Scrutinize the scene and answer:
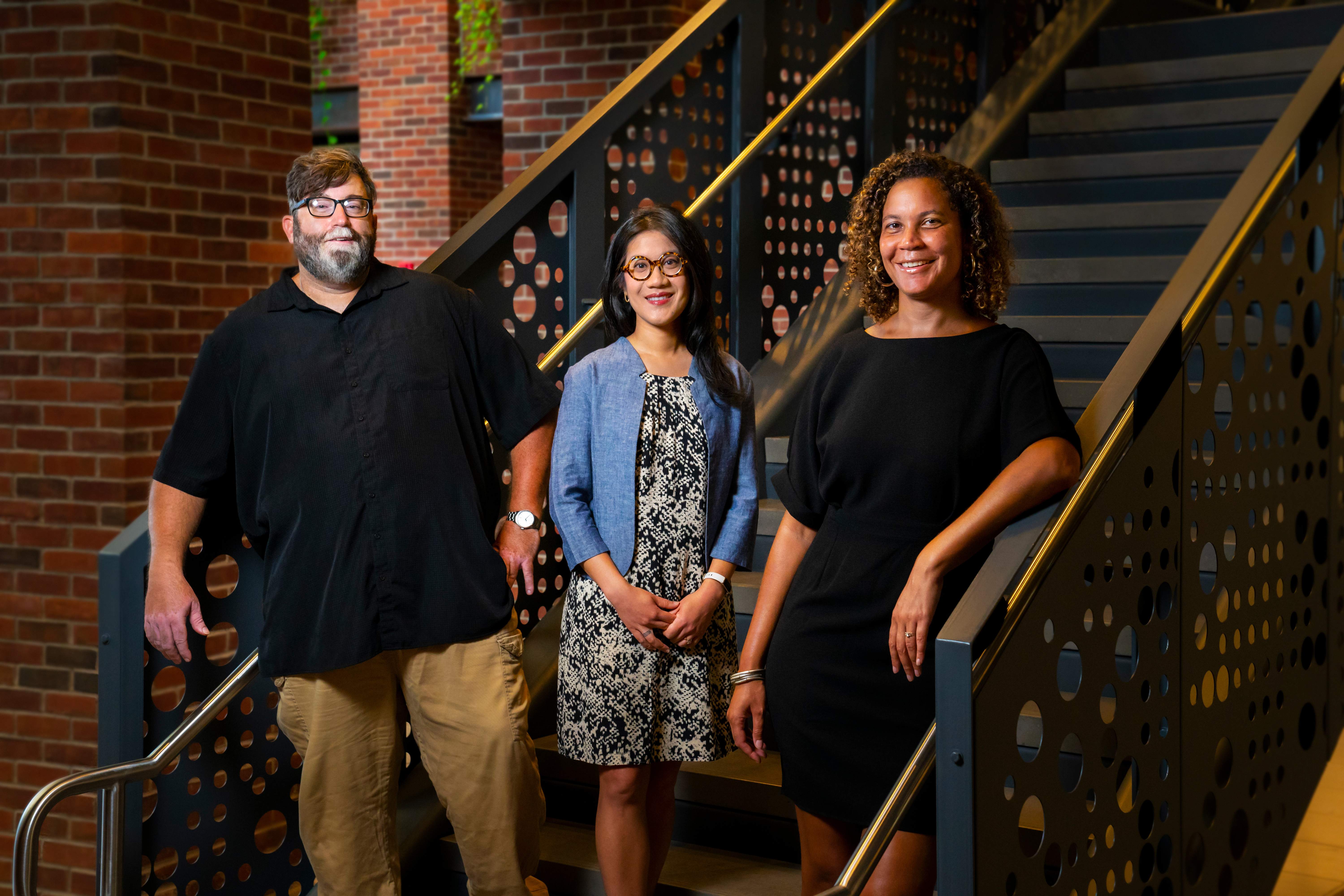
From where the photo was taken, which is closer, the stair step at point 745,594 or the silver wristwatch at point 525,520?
the silver wristwatch at point 525,520

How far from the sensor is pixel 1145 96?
5109mm

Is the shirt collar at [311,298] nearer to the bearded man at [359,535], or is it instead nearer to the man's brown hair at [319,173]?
the bearded man at [359,535]

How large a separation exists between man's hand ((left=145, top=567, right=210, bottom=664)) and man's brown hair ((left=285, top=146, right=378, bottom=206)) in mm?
722

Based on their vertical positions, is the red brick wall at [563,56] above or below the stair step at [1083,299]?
above

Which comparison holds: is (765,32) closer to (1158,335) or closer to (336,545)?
(1158,335)

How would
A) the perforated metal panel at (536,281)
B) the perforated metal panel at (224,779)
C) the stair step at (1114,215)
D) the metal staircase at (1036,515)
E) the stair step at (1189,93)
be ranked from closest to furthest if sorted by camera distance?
the metal staircase at (1036,515) < the perforated metal panel at (224,779) < the perforated metal panel at (536,281) < the stair step at (1114,215) < the stair step at (1189,93)

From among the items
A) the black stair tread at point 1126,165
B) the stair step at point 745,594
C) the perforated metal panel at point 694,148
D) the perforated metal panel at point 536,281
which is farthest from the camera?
the black stair tread at point 1126,165

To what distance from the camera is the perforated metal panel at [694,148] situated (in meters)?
3.54

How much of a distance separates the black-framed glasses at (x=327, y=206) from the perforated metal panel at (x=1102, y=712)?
4.45ft

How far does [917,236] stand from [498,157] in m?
9.42

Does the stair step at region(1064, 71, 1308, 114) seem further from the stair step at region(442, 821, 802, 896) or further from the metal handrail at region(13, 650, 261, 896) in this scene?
the metal handrail at region(13, 650, 261, 896)

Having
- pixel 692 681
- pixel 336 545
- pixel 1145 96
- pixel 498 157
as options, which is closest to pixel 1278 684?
pixel 692 681

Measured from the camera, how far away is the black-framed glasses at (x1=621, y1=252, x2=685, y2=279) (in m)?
2.51

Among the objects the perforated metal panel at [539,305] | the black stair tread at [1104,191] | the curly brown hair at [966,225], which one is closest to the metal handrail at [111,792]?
the perforated metal panel at [539,305]
